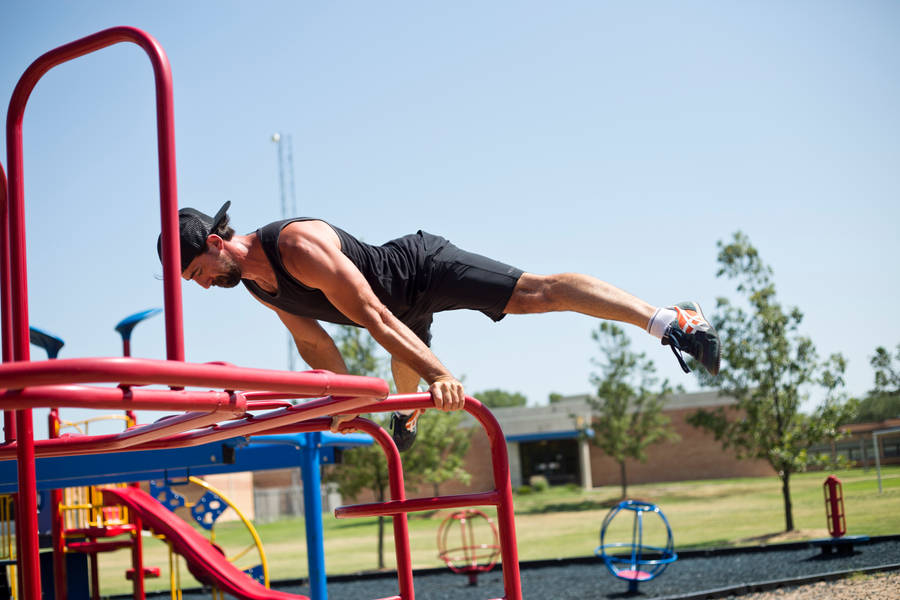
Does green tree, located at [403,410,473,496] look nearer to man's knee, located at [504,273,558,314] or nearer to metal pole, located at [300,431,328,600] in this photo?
metal pole, located at [300,431,328,600]

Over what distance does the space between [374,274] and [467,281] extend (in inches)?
14.2

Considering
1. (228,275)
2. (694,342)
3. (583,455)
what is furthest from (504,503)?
(583,455)

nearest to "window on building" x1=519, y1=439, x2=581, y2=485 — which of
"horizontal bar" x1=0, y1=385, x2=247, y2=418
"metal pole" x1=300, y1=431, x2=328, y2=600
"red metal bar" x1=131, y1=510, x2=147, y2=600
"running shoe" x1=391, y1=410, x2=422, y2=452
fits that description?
"red metal bar" x1=131, y1=510, x2=147, y2=600

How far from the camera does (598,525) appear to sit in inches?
883

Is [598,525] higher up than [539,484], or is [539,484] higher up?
[598,525]

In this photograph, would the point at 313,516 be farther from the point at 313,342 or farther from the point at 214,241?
the point at 214,241

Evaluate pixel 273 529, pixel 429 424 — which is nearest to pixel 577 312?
pixel 429 424

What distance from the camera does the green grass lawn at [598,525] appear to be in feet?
53.6

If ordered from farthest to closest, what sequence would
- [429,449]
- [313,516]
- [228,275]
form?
[429,449] → [313,516] → [228,275]

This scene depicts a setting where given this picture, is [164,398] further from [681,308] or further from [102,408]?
[681,308]

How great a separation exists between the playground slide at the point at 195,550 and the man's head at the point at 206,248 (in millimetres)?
3312

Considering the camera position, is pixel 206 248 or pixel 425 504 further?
pixel 425 504

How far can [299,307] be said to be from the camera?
3.40 m

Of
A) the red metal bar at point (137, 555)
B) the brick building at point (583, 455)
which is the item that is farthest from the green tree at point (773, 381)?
the brick building at point (583, 455)
